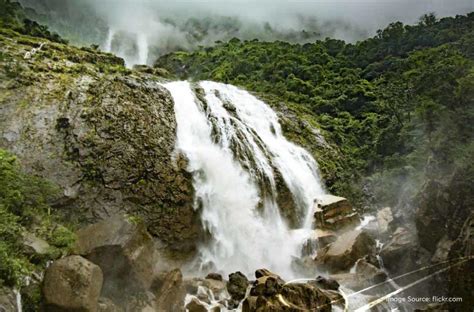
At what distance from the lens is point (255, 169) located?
62.2ft

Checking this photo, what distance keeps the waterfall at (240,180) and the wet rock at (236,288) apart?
2.30 meters

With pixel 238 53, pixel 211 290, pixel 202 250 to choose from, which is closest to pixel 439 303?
pixel 211 290

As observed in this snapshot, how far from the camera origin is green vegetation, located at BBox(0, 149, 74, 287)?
852 cm

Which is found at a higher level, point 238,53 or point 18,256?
point 238,53

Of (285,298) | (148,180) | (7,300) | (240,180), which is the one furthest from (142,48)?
(7,300)

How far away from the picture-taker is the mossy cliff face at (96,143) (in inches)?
567

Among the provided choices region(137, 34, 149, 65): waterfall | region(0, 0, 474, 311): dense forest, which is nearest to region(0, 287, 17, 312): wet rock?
region(0, 0, 474, 311): dense forest

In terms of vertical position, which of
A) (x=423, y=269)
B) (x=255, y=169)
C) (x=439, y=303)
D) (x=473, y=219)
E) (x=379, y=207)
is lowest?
(x=439, y=303)

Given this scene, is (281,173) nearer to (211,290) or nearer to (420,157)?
(420,157)

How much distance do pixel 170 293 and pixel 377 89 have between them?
3104 cm

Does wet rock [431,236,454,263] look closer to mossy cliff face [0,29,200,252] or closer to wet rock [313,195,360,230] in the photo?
wet rock [313,195,360,230]

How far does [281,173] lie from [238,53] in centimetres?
3075

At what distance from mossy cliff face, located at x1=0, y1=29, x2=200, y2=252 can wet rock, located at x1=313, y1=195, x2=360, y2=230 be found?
593 cm

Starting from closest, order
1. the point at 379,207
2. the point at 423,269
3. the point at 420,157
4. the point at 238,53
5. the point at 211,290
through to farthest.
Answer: the point at 423,269 < the point at 211,290 < the point at 420,157 < the point at 379,207 < the point at 238,53
